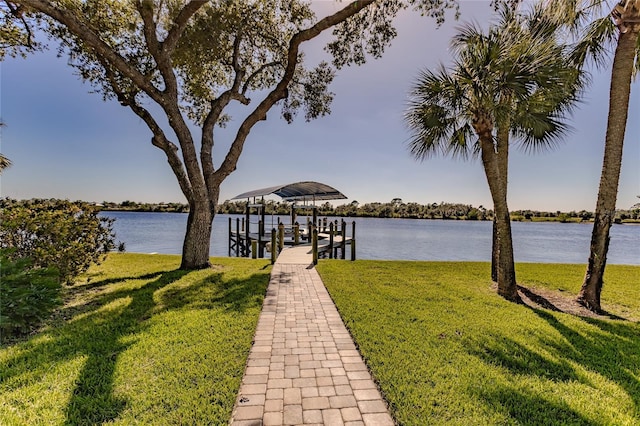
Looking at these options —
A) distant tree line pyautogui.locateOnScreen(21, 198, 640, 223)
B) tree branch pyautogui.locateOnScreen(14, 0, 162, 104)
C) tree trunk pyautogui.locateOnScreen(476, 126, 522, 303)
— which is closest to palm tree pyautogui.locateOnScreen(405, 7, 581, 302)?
tree trunk pyautogui.locateOnScreen(476, 126, 522, 303)

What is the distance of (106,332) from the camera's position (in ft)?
14.0

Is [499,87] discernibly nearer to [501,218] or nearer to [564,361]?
[501,218]

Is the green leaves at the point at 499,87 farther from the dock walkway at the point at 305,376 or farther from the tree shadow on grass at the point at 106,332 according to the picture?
the tree shadow on grass at the point at 106,332

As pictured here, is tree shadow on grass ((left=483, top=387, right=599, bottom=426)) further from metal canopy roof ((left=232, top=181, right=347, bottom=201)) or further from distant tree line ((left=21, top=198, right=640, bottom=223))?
distant tree line ((left=21, top=198, right=640, bottom=223))

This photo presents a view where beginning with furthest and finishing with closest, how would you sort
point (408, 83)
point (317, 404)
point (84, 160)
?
point (84, 160) → point (408, 83) → point (317, 404)

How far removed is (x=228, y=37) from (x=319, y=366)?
1003 centimetres

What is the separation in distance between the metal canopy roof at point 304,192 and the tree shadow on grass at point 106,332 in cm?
721

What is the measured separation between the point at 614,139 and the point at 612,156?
0.33 meters

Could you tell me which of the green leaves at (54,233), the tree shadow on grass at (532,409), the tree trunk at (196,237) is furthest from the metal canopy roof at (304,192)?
the tree shadow on grass at (532,409)

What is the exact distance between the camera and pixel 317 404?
8.87ft

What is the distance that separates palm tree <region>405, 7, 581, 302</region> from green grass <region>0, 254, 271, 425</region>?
5606mm

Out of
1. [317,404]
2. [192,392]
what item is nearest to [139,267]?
[192,392]

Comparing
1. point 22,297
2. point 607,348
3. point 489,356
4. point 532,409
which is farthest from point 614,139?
point 22,297

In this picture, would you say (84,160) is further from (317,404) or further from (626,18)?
(626,18)
